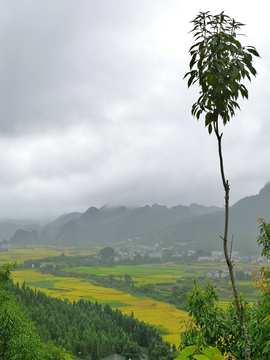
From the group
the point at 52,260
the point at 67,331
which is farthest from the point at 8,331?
the point at 52,260

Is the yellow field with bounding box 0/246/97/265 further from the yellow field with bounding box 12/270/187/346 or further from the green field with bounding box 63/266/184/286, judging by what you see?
the yellow field with bounding box 12/270/187/346

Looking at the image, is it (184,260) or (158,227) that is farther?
(158,227)

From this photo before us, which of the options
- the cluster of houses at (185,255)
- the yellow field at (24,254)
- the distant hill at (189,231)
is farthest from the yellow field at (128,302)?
the distant hill at (189,231)

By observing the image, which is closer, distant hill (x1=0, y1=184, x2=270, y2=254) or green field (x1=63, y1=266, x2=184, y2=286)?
green field (x1=63, y1=266, x2=184, y2=286)

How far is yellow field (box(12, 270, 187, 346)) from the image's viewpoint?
3189cm

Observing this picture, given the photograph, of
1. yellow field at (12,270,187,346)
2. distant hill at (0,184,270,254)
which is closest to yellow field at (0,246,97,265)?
yellow field at (12,270,187,346)

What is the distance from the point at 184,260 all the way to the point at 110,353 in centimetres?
7982

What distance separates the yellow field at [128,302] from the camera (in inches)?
1256

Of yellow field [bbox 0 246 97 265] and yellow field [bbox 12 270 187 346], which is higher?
yellow field [bbox 12 270 187 346]

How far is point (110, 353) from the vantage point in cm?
1970

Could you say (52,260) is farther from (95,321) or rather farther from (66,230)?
(66,230)

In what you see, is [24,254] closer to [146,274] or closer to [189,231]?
[146,274]

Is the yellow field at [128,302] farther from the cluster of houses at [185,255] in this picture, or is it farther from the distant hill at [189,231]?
the distant hill at [189,231]

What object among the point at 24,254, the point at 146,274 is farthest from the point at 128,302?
the point at 24,254
